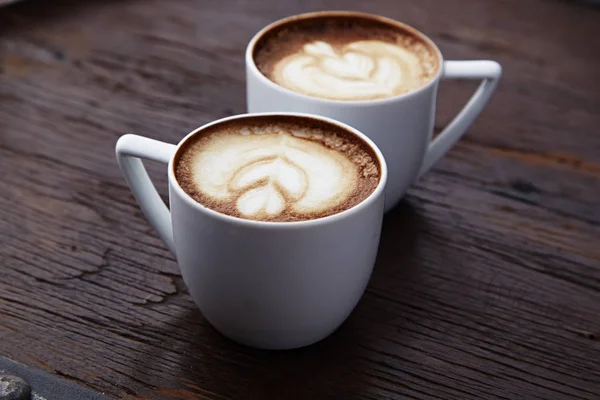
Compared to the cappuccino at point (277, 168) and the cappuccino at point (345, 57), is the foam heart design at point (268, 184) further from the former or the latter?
the cappuccino at point (345, 57)

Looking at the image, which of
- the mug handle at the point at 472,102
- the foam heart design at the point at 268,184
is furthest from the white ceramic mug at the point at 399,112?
the foam heart design at the point at 268,184

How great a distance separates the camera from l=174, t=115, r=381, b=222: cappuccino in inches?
31.9

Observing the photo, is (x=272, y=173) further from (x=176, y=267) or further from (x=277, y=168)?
(x=176, y=267)

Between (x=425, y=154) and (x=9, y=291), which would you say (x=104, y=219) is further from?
(x=425, y=154)

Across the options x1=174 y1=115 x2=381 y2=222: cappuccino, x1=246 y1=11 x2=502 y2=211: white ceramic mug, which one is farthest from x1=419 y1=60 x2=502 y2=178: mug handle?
x1=174 y1=115 x2=381 y2=222: cappuccino

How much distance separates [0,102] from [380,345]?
0.74m

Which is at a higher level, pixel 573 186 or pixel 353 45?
pixel 353 45

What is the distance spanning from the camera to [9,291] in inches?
36.5

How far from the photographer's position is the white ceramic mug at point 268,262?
75 centimetres

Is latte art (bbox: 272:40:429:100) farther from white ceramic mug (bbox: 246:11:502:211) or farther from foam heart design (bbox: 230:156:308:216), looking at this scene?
foam heart design (bbox: 230:156:308:216)

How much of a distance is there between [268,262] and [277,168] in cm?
14

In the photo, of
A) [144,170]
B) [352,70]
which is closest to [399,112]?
[352,70]

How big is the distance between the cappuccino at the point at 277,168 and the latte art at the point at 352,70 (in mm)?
135

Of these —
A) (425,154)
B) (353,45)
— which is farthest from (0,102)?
(425,154)
